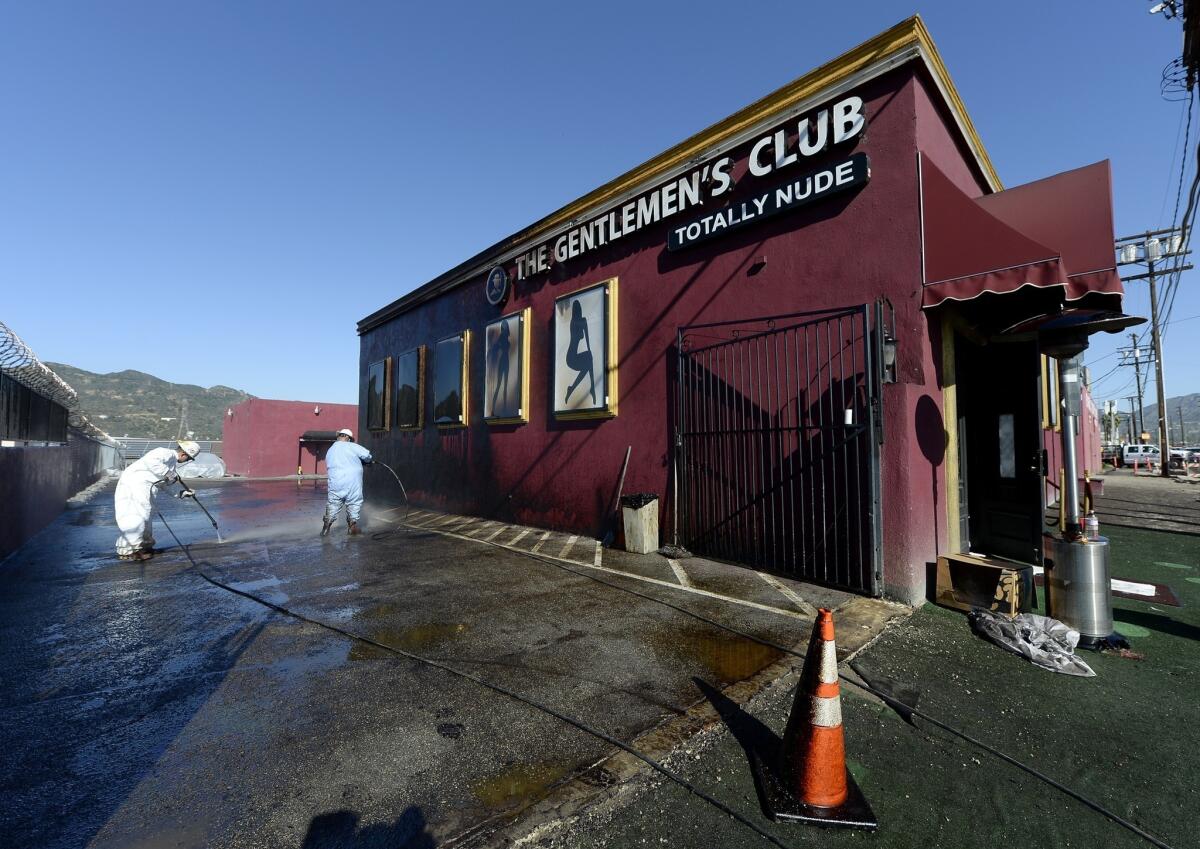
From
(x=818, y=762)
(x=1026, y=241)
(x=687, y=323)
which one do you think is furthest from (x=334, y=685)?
(x=1026, y=241)

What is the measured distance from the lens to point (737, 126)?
23.2ft

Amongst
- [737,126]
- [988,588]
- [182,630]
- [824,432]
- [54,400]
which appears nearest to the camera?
[182,630]

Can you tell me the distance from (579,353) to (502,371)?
254cm

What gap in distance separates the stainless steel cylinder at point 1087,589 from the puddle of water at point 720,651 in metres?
2.53

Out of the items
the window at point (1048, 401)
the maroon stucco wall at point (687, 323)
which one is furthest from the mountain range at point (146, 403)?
the window at point (1048, 401)

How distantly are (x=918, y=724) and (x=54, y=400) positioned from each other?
15121mm

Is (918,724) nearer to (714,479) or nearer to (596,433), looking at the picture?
(714,479)

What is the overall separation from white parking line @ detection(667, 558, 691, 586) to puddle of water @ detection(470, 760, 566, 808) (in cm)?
367

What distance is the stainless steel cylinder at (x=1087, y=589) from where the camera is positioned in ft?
13.8

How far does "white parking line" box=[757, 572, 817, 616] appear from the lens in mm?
5035

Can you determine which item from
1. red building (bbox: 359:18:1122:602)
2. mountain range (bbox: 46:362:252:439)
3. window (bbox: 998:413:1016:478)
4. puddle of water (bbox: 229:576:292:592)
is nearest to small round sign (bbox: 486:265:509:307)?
red building (bbox: 359:18:1122:602)

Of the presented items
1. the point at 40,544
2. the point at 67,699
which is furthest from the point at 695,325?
the point at 40,544

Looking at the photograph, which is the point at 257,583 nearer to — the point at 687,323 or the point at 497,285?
the point at 687,323

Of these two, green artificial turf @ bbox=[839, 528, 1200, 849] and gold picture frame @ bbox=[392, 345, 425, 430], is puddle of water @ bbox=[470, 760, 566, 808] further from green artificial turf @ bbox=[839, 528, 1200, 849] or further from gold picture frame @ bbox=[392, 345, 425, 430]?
gold picture frame @ bbox=[392, 345, 425, 430]
